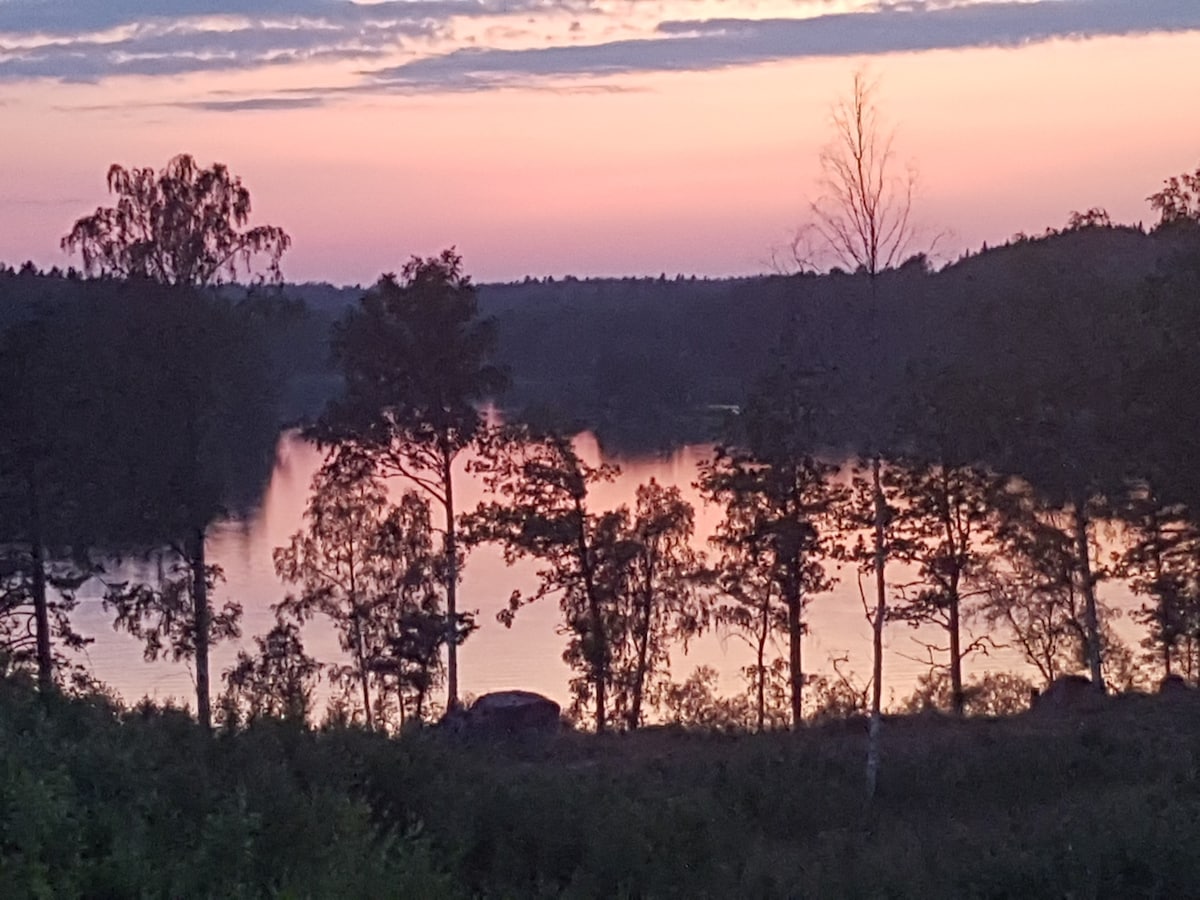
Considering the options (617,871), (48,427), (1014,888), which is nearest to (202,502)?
(48,427)

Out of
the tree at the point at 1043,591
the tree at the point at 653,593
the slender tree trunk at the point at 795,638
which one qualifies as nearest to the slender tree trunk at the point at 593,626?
the tree at the point at 653,593

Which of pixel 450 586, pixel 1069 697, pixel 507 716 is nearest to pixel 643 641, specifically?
pixel 450 586

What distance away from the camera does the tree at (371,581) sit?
29.5 m

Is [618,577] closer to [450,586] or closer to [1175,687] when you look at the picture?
[450,586]

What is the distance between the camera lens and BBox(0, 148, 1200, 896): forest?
1042 centimetres

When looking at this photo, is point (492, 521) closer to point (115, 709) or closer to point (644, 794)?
point (644, 794)

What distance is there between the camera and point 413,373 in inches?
1001

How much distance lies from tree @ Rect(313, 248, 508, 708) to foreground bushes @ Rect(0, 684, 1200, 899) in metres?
7.68

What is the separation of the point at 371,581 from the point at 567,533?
815 cm

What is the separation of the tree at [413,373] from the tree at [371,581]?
94.9 inches

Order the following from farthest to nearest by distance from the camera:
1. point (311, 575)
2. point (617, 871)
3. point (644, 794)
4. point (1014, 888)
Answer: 1. point (311, 575)
2. point (644, 794)
3. point (617, 871)
4. point (1014, 888)

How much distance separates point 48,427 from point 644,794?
14.5 m

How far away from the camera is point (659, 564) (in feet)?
100

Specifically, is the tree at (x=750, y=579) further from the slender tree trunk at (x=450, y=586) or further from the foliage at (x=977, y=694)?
the slender tree trunk at (x=450, y=586)
